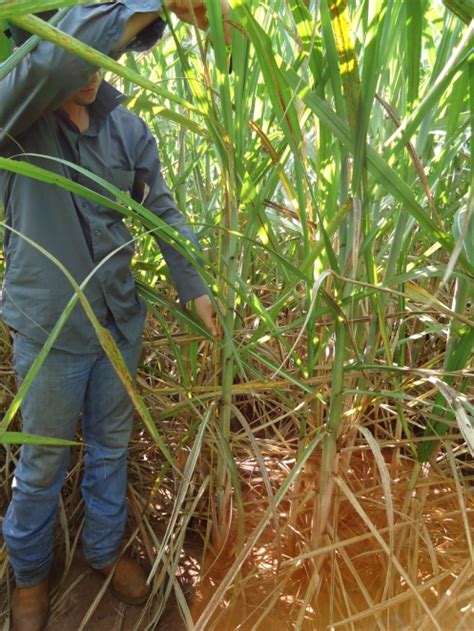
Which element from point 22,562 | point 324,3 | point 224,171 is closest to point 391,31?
point 324,3

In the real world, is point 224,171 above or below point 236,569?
above

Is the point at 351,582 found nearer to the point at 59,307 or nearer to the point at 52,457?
the point at 52,457

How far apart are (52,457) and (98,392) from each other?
13 cm

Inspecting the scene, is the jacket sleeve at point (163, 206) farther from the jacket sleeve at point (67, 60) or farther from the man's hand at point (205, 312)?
the jacket sleeve at point (67, 60)

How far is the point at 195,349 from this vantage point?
3.28 feet

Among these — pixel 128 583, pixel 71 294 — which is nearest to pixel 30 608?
Answer: pixel 128 583

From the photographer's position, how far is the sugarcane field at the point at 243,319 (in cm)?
65

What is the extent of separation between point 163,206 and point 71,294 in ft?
0.76

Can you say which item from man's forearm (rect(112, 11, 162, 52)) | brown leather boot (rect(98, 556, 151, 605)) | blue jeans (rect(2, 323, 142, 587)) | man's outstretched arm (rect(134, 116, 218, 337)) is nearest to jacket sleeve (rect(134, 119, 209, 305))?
man's outstretched arm (rect(134, 116, 218, 337))

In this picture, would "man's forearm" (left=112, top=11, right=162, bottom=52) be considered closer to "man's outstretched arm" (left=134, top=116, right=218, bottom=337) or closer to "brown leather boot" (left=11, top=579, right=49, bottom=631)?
"man's outstretched arm" (left=134, top=116, right=218, bottom=337)

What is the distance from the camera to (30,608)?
1.03 meters

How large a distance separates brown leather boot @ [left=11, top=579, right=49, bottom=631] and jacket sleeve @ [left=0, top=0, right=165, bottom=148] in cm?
79

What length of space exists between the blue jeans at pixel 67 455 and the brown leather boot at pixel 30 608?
2cm

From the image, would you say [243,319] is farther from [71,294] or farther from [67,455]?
[67,455]
